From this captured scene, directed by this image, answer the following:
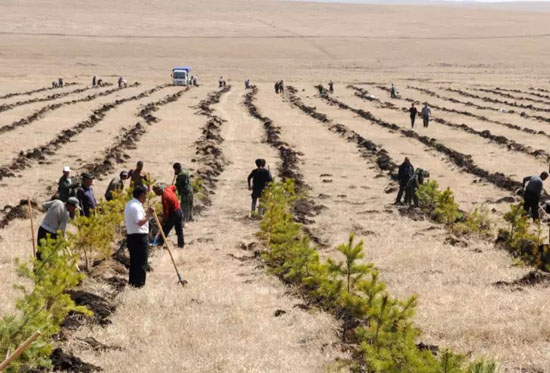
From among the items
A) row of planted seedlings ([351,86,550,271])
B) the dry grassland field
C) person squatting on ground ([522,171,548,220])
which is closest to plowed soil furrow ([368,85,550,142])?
the dry grassland field

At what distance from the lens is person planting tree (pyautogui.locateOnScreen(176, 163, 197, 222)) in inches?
762

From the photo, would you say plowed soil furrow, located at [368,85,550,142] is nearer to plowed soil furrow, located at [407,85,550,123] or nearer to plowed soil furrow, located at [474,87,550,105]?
plowed soil furrow, located at [407,85,550,123]

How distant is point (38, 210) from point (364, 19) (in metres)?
184

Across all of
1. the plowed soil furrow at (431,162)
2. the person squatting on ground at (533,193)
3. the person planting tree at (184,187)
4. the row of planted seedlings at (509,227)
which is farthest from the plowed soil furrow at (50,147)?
the person squatting on ground at (533,193)

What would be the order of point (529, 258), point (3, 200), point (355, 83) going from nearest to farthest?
point (529, 258), point (3, 200), point (355, 83)

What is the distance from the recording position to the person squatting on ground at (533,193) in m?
20.4

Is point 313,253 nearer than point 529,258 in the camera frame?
Yes

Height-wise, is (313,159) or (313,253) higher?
(313,253)

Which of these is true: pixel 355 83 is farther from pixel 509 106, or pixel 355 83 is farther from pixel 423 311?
pixel 423 311

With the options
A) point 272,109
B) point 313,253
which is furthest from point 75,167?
point 272,109

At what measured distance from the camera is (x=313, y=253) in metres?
14.2

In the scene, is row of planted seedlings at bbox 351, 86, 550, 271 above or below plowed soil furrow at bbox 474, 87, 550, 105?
above

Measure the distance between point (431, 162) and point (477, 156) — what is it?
2.72m

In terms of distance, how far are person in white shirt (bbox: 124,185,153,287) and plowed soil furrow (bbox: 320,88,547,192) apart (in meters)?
16.8
